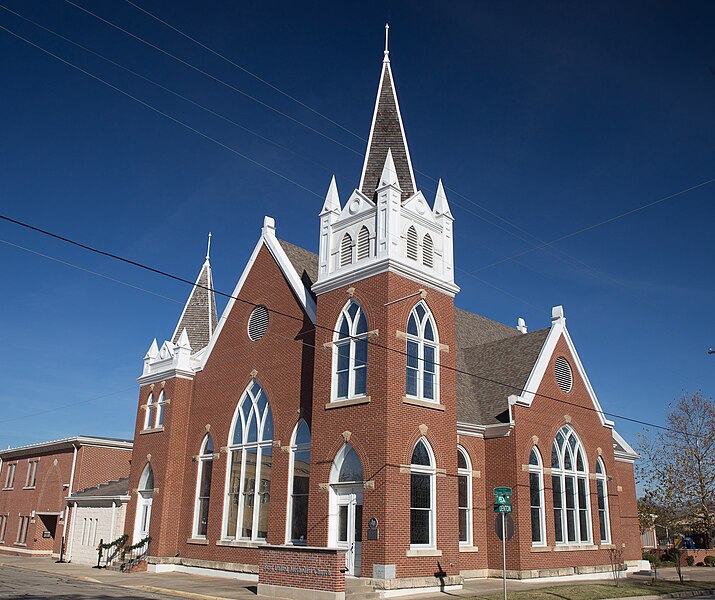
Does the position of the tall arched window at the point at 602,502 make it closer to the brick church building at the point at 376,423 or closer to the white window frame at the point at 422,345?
the brick church building at the point at 376,423

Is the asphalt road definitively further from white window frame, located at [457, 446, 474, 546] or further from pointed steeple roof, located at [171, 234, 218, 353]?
pointed steeple roof, located at [171, 234, 218, 353]

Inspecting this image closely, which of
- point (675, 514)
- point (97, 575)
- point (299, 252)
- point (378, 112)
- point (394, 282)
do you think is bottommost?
point (97, 575)

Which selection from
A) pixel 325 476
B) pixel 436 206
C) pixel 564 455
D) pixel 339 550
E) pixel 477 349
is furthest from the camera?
pixel 477 349

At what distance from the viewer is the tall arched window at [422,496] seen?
21594 millimetres

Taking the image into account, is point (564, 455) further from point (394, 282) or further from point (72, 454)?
point (72, 454)

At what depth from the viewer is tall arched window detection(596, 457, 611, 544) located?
30234 millimetres

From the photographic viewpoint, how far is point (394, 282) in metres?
22.8

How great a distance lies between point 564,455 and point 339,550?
1366cm

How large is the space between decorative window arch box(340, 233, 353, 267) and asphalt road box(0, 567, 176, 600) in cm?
1170

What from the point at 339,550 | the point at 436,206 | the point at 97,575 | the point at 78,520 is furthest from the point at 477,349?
the point at 78,520

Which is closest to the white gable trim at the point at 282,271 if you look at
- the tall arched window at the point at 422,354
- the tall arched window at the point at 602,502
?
the tall arched window at the point at 422,354

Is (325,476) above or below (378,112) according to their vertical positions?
below

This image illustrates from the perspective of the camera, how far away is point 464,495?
26344 mm

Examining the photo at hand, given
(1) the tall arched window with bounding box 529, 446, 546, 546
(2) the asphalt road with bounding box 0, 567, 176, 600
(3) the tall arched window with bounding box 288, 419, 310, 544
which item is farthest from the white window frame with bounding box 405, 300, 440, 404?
(2) the asphalt road with bounding box 0, 567, 176, 600
